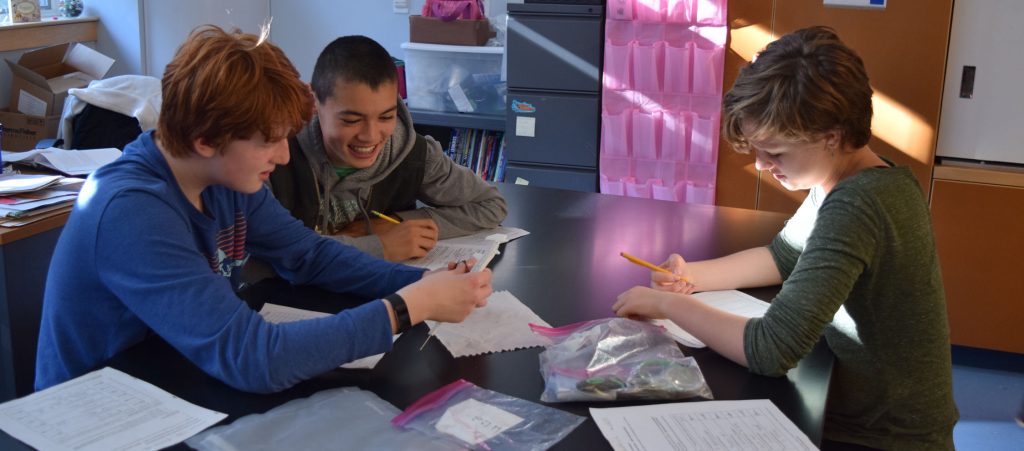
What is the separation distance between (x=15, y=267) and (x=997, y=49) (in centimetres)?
291

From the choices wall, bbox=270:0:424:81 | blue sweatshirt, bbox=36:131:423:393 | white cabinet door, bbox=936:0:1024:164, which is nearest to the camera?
blue sweatshirt, bbox=36:131:423:393

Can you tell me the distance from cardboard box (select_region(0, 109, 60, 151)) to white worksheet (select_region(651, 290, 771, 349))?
2.57 meters

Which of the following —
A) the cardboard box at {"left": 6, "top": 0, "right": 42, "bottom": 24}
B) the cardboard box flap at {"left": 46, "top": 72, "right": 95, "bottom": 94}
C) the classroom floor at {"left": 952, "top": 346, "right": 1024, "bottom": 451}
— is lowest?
the classroom floor at {"left": 952, "top": 346, "right": 1024, "bottom": 451}

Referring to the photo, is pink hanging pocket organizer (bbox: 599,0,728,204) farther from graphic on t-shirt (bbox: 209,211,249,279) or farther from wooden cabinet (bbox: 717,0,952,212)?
graphic on t-shirt (bbox: 209,211,249,279)

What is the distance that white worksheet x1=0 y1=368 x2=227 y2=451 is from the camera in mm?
1036

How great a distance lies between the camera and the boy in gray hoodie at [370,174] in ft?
5.85

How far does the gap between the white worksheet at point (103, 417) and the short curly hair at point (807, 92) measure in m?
0.86

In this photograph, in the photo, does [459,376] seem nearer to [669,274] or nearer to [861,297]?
[669,274]

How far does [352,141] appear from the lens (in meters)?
1.81

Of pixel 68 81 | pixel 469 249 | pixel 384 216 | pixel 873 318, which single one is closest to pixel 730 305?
pixel 873 318

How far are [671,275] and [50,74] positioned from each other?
113 inches

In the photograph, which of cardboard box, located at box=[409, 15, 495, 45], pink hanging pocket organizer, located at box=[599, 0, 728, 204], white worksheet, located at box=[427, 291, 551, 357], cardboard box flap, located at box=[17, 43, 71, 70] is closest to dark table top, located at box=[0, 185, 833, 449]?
white worksheet, located at box=[427, 291, 551, 357]

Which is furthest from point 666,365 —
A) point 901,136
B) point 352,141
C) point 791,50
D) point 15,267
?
point 901,136

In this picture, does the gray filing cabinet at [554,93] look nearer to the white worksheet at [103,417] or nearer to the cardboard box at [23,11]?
the cardboard box at [23,11]
